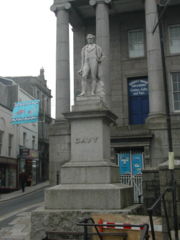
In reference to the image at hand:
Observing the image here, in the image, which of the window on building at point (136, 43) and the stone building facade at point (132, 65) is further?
the window on building at point (136, 43)

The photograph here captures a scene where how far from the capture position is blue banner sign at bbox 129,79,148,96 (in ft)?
A: 90.6

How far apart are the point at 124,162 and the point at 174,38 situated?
11732 mm

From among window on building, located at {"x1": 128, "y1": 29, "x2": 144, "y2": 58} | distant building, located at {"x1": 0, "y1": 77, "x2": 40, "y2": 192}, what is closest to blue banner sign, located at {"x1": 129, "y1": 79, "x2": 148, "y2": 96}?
window on building, located at {"x1": 128, "y1": 29, "x2": 144, "y2": 58}

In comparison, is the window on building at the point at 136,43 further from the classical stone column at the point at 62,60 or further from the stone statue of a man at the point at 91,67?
the stone statue of a man at the point at 91,67

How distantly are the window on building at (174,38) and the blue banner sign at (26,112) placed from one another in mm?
12888

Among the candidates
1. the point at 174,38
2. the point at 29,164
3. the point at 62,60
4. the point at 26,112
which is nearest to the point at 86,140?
the point at 62,60

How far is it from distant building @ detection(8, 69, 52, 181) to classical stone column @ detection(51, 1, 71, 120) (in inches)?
903

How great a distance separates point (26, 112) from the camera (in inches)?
1246

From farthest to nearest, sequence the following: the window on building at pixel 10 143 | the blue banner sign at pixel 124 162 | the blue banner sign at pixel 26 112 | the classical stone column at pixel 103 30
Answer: the window on building at pixel 10 143 → the blue banner sign at pixel 26 112 → the classical stone column at pixel 103 30 → the blue banner sign at pixel 124 162

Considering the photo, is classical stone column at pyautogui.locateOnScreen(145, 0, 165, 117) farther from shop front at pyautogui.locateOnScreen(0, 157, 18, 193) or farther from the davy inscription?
shop front at pyautogui.locateOnScreen(0, 157, 18, 193)

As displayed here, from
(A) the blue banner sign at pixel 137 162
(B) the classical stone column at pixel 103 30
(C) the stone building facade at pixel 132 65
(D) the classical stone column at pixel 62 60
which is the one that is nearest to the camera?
(A) the blue banner sign at pixel 137 162

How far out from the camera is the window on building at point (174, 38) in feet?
90.2

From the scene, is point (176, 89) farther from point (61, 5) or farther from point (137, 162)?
point (61, 5)

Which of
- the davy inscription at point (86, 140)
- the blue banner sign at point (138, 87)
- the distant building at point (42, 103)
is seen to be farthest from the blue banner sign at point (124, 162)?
the distant building at point (42, 103)
